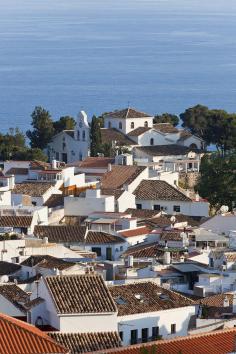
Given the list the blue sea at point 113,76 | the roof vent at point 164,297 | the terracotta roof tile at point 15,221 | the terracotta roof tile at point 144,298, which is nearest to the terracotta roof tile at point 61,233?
the terracotta roof tile at point 15,221

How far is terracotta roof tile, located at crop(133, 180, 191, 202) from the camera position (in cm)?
4319

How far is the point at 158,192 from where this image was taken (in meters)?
43.8

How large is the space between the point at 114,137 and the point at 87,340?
38.3 metres

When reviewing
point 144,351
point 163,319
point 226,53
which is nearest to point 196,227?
point 163,319

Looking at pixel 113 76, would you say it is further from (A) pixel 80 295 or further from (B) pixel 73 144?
(A) pixel 80 295

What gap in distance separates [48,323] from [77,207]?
64.4 ft

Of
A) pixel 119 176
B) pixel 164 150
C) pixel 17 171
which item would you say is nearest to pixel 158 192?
pixel 119 176

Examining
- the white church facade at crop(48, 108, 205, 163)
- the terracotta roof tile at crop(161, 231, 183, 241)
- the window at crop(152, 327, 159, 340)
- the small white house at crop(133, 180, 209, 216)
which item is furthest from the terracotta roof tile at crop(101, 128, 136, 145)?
the window at crop(152, 327, 159, 340)

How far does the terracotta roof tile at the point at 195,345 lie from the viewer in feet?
64.1

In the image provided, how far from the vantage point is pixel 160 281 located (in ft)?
92.7

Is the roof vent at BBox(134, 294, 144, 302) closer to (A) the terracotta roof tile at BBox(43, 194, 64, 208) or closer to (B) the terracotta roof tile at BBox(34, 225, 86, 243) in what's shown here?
(B) the terracotta roof tile at BBox(34, 225, 86, 243)

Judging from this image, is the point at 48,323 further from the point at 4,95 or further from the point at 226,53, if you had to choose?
the point at 226,53

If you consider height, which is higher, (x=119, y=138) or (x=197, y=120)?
(x=197, y=120)

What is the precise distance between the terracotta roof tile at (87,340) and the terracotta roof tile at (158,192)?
22.4 meters
